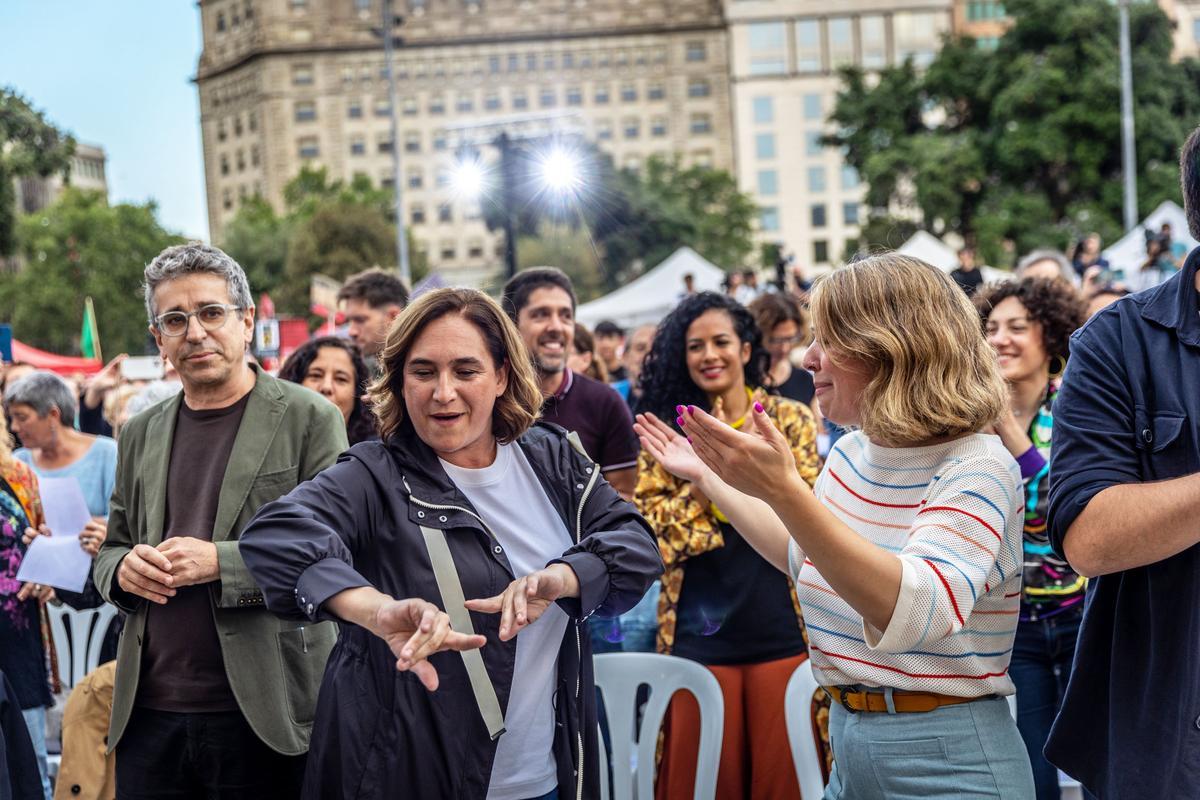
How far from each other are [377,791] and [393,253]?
56.3 m

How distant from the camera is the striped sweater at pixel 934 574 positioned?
221cm

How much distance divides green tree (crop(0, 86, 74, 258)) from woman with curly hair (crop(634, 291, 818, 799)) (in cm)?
2191

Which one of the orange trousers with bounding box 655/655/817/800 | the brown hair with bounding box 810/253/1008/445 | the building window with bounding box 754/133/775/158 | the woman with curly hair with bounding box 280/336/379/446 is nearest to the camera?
the brown hair with bounding box 810/253/1008/445

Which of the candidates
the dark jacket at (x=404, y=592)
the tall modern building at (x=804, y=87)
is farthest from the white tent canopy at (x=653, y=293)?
the tall modern building at (x=804, y=87)

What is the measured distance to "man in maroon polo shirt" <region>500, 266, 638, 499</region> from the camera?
4.76m

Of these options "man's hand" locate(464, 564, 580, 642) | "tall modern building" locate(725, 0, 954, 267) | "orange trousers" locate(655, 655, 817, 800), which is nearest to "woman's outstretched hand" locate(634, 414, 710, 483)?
"man's hand" locate(464, 564, 580, 642)

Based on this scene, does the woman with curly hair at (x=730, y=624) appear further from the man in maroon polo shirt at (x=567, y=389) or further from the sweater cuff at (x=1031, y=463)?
the sweater cuff at (x=1031, y=463)

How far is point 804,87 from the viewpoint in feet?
293

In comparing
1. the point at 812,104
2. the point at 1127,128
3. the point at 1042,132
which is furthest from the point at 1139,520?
the point at 812,104

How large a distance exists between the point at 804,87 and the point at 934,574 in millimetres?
91174

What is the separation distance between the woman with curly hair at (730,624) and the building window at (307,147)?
98055 mm

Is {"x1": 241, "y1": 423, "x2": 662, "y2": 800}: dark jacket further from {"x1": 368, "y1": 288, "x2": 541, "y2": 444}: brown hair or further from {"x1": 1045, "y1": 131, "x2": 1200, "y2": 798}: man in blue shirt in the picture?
{"x1": 1045, "y1": 131, "x2": 1200, "y2": 798}: man in blue shirt

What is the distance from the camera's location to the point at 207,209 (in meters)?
105

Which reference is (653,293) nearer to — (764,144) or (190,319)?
(190,319)
